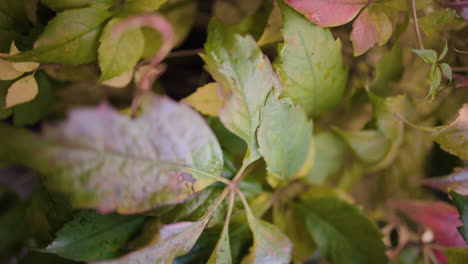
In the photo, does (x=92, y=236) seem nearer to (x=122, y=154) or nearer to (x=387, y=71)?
(x=122, y=154)

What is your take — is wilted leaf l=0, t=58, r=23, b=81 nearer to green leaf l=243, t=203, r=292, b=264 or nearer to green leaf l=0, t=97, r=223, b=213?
green leaf l=0, t=97, r=223, b=213

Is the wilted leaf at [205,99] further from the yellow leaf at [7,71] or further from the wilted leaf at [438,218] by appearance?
the wilted leaf at [438,218]

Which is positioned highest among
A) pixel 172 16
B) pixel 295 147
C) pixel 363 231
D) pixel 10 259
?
pixel 172 16

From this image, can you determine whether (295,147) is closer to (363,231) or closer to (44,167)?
Result: (363,231)

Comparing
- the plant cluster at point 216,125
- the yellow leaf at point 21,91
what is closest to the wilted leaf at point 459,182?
the plant cluster at point 216,125

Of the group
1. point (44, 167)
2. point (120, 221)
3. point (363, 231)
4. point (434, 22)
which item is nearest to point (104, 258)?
point (120, 221)

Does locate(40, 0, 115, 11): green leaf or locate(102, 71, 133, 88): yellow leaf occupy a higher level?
locate(40, 0, 115, 11): green leaf

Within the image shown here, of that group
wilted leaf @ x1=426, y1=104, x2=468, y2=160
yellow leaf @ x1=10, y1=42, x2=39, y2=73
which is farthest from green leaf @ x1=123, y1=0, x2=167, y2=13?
wilted leaf @ x1=426, y1=104, x2=468, y2=160
